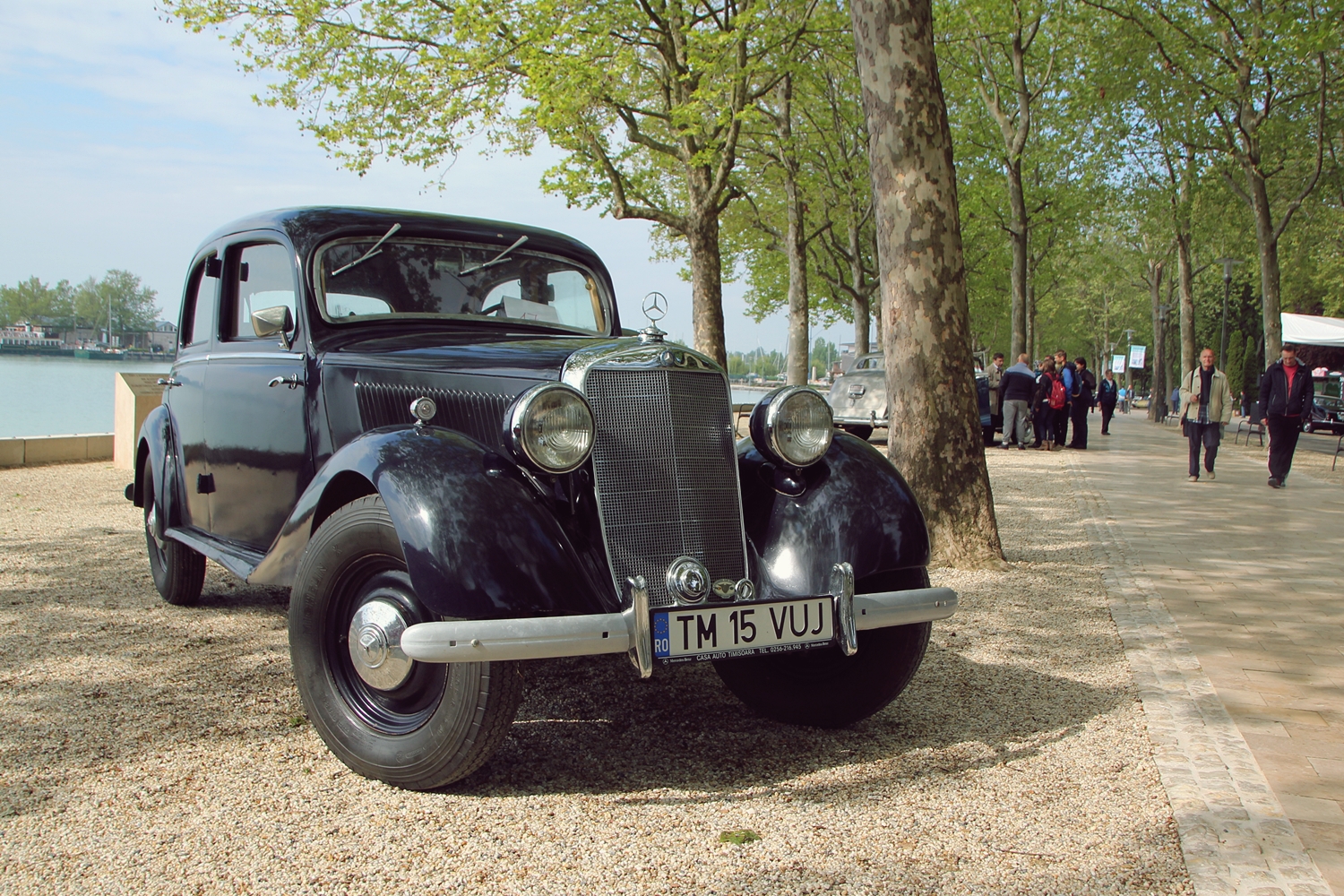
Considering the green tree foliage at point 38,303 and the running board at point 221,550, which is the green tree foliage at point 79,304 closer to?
the green tree foliage at point 38,303

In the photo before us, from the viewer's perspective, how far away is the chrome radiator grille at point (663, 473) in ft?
Answer: 11.0

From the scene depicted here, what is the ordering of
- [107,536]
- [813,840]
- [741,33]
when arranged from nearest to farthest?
[813,840] < [107,536] < [741,33]

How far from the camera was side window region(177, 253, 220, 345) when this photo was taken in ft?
17.0

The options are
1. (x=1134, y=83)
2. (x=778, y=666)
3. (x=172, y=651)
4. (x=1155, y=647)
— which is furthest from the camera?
(x=1134, y=83)

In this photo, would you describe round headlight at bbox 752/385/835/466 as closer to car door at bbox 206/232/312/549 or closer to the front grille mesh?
the front grille mesh

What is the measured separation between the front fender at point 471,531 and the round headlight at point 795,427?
86cm

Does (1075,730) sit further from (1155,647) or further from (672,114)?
(672,114)

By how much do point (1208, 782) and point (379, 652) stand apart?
2679 mm

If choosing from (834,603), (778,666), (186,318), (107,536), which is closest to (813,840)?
(834,603)

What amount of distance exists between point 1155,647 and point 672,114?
12.4 meters

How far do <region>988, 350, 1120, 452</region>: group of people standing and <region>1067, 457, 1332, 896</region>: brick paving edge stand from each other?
1383 cm

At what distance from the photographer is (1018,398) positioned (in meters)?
19.2

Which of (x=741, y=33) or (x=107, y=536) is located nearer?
(x=107, y=536)

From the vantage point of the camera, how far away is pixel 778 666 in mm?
3848
